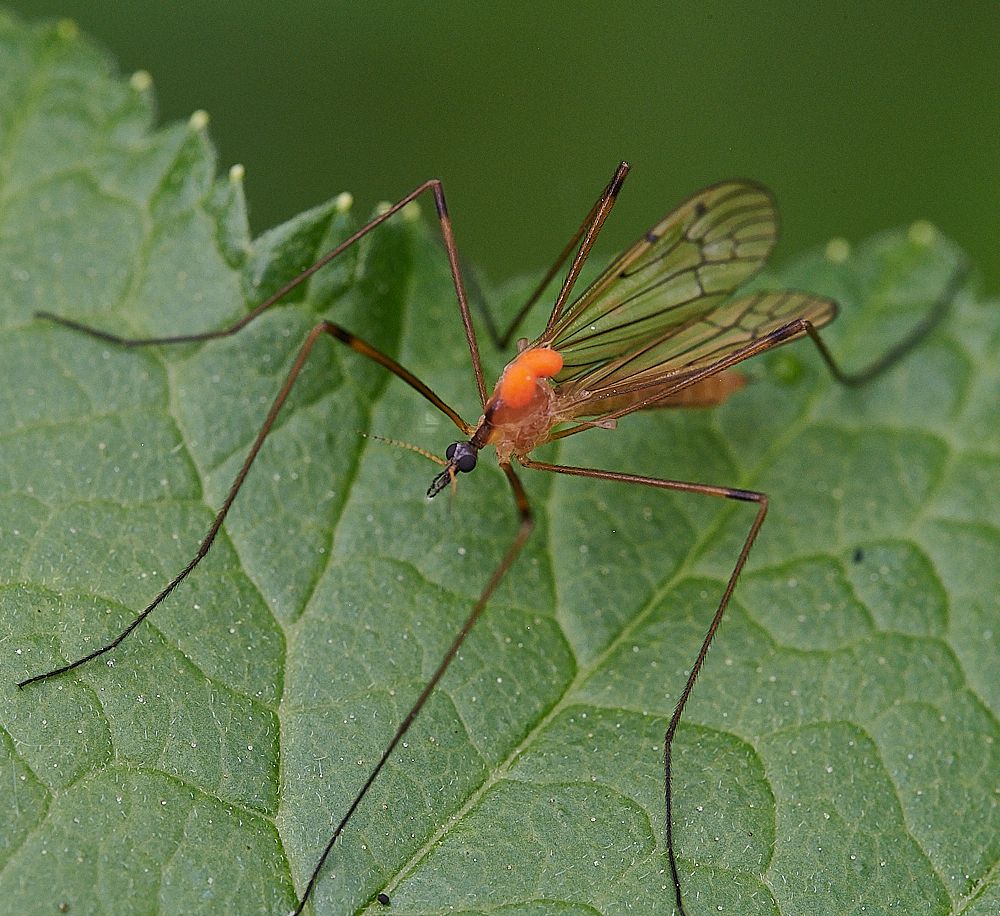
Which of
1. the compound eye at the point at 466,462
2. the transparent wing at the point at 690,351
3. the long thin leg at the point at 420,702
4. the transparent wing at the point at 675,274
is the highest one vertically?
the transparent wing at the point at 675,274

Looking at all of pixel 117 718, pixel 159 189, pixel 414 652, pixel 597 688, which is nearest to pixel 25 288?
pixel 159 189

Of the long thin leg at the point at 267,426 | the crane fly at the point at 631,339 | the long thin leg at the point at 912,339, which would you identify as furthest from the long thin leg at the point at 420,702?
the long thin leg at the point at 912,339

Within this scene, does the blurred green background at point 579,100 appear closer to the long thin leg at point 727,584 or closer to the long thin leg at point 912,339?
the long thin leg at point 912,339

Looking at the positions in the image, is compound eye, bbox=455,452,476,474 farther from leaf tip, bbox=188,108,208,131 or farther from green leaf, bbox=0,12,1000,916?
leaf tip, bbox=188,108,208,131

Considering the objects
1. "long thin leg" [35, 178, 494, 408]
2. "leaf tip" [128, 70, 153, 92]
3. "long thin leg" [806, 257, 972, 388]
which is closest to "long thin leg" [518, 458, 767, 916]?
"long thin leg" [35, 178, 494, 408]

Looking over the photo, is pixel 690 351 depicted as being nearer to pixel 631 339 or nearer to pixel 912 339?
pixel 631 339

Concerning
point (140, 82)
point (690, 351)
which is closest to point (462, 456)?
point (690, 351)

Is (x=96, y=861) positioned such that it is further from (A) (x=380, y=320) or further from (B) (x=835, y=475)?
(B) (x=835, y=475)
